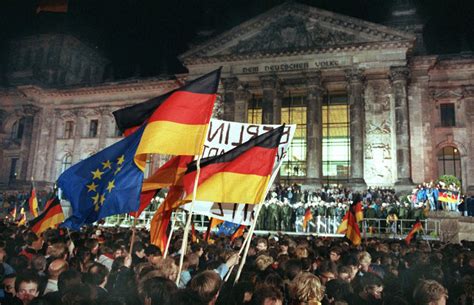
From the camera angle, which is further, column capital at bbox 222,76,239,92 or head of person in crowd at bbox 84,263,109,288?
column capital at bbox 222,76,239,92

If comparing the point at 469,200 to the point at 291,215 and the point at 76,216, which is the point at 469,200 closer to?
the point at 291,215

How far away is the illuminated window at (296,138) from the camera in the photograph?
3666 centimetres

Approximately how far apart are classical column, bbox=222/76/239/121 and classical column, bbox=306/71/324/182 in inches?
250

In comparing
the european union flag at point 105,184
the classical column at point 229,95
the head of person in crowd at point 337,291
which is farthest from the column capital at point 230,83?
the head of person in crowd at point 337,291

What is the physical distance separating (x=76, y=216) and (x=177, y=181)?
69.7 inches

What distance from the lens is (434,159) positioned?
105ft

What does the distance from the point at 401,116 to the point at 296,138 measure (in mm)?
10044

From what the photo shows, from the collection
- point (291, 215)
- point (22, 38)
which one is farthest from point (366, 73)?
point (22, 38)

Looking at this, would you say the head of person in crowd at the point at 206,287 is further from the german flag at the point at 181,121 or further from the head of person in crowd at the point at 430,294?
the german flag at the point at 181,121

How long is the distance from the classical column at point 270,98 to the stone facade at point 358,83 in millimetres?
84

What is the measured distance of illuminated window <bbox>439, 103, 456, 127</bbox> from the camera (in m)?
32.4

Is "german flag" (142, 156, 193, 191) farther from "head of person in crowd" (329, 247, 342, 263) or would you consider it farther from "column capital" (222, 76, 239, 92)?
"column capital" (222, 76, 239, 92)

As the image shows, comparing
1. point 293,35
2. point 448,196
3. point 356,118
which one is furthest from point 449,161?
point 293,35

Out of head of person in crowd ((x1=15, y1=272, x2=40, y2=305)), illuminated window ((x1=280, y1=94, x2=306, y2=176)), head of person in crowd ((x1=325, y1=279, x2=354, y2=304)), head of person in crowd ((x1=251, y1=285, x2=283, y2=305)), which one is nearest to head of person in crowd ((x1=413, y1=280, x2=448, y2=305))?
head of person in crowd ((x1=325, y1=279, x2=354, y2=304))
